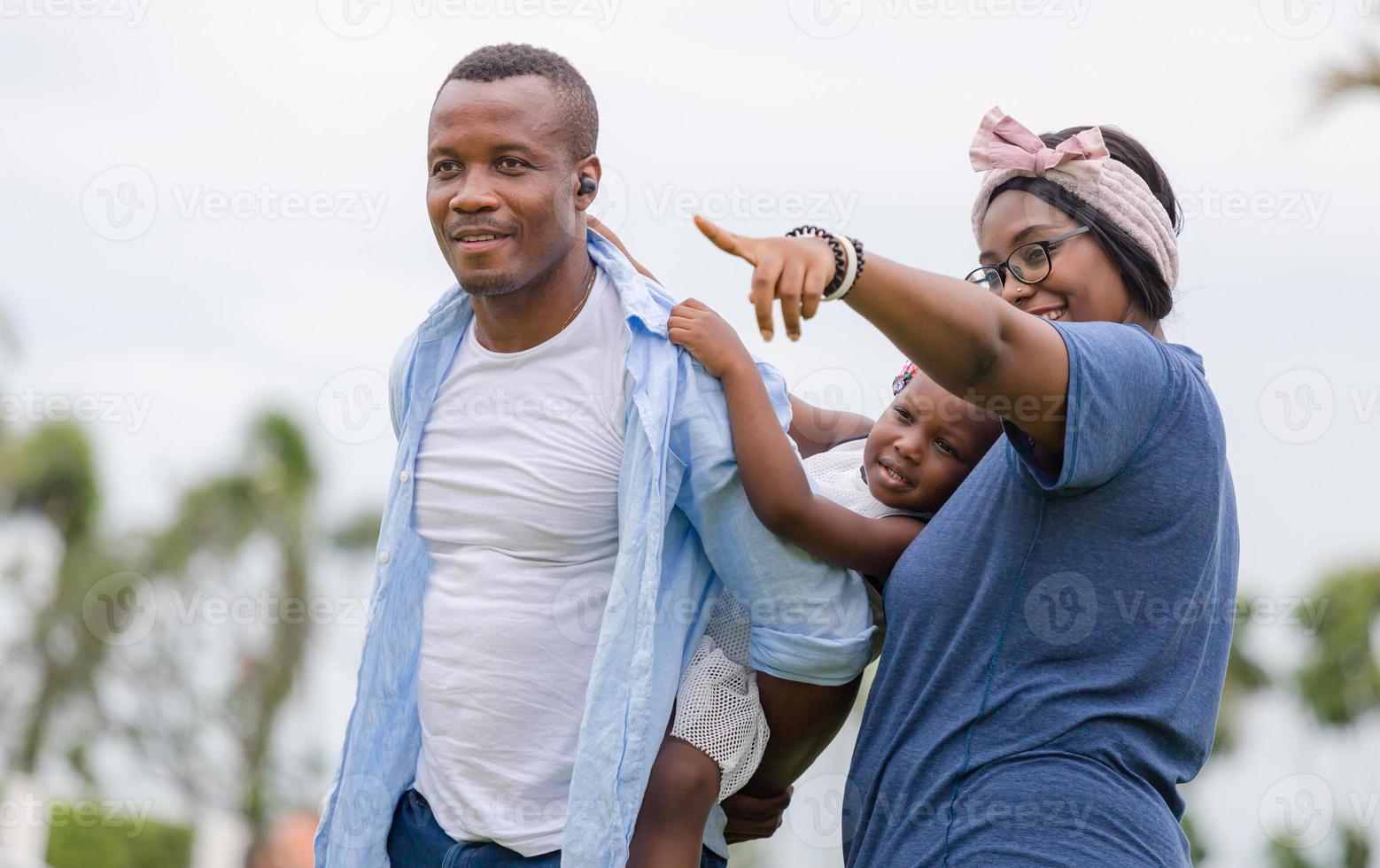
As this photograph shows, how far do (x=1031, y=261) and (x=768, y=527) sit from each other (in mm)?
713

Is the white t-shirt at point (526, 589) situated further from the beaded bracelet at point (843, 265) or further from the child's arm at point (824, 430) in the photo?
the beaded bracelet at point (843, 265)

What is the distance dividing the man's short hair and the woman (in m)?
0.93

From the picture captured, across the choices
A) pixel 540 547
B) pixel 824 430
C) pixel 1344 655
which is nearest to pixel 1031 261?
pixel 824 430

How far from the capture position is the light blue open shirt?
2963mm

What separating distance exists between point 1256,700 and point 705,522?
51.8ft

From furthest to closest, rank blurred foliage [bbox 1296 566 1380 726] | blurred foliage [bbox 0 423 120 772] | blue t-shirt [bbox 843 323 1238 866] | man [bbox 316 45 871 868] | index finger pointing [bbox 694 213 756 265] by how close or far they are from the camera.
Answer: blurred foliage [bbox 0 423 120 772] < blurred foliage [bbox 1296 566 1380 726] < man [bbox 316 45 871 868] < blue t-shirt [bbox 843 323 1238 866] < index finger pointing [bbox 694 213 756 265]

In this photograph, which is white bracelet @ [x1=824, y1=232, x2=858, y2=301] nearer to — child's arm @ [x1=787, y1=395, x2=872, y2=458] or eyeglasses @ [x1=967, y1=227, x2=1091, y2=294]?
eyeglasses @ [x1=967, y1=227, x2=1091, y2=294]

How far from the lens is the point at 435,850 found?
316 cm

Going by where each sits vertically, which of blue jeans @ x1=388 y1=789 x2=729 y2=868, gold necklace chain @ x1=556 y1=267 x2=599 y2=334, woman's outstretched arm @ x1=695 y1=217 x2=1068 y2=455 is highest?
woman's outstretched arm @ x1=695 y1=217 x2=1068 y2=455

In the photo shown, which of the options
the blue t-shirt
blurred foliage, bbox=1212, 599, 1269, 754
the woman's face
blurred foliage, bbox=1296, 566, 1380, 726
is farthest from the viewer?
blurred foliage, bbox=1212, 599, 1269, 754

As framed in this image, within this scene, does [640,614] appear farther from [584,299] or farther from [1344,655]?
[1344,655]

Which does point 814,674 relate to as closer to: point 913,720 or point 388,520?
point 913,720

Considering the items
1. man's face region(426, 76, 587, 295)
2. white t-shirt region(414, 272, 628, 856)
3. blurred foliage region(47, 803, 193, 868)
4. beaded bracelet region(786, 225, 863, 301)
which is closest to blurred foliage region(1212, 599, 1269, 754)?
blurred foliage region(47, 803, 193, 868)

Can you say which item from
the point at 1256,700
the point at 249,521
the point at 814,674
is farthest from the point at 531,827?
the point at 249,521
